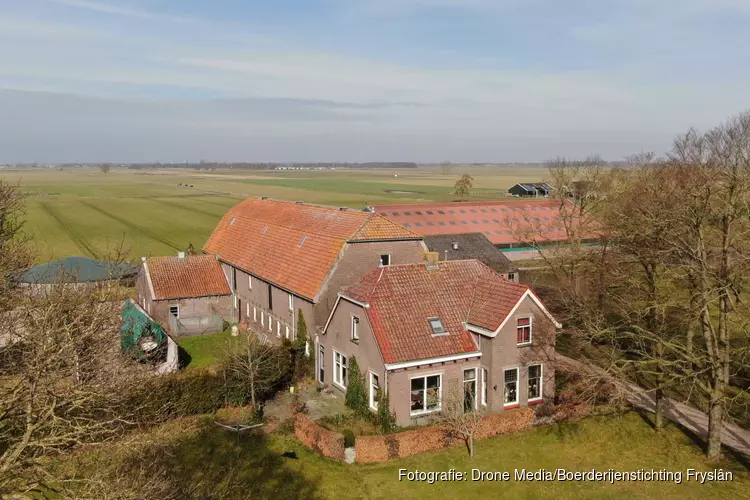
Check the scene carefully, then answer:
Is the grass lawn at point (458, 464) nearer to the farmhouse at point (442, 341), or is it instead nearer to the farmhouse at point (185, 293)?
the farmhouse at point (442, 341)

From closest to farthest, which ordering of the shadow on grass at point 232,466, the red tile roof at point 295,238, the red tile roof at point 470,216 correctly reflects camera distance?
the shadow on grass at point 232,466
the red tile roof at point 295,238
the red tile roof at point 470,216

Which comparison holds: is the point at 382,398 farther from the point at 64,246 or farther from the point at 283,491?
the point at 64,246

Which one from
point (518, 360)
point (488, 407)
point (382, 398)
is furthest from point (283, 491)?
point (518, 360)

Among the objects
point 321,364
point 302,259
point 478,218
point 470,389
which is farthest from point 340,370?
point 478,218

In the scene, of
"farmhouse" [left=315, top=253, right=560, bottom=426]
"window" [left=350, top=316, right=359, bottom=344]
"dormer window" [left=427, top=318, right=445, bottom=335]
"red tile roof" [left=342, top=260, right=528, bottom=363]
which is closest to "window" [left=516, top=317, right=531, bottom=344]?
"farmhouse" [left=315, top=253, right=560, bottom=426]

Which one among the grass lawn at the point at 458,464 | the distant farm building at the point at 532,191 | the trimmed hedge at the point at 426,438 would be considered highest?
the distant farm building at the point at 532,191

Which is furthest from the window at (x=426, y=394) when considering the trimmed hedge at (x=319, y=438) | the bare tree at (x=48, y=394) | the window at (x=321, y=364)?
the bare tree at (x=48, y=394)
